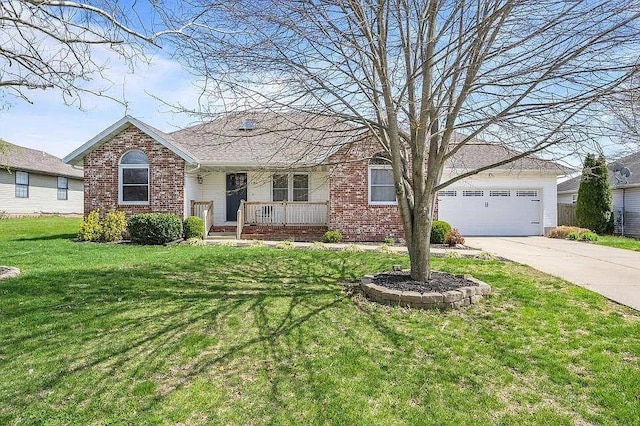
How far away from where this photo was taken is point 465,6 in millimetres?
5453

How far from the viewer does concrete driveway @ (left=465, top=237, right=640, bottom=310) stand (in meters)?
7.00

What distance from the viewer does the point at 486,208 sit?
58.5 feet

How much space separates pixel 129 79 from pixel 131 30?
1.07m

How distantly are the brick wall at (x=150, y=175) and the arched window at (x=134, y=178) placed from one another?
16 centimetres

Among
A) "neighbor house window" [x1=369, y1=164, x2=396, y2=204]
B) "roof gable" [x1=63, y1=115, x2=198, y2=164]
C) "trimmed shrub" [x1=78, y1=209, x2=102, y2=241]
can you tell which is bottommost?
"trimmed shrub" [x1=78, y1=209, x2=102, y2=241]

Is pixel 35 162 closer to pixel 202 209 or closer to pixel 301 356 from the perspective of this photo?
pixel 202 209

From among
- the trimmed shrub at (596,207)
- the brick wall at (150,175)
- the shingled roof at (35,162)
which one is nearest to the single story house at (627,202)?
the trimmed shrub at (596,207)

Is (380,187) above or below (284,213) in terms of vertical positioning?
above

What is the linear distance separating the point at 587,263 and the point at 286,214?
9.76 meters

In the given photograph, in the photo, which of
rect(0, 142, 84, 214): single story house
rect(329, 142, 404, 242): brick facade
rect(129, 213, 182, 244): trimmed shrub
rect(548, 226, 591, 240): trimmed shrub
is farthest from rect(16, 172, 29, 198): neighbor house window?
rect(548, 226, 591, 240): trimmed shrub

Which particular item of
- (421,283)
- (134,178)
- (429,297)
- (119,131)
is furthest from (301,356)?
(119,131)

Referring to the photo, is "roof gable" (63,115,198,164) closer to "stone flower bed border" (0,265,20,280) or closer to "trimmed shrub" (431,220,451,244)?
"stone flower bed border" (0,265,20,280)

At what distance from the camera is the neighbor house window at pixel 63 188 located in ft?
92.7

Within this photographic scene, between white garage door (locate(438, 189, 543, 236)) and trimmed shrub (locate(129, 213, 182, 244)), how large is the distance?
1118cm
